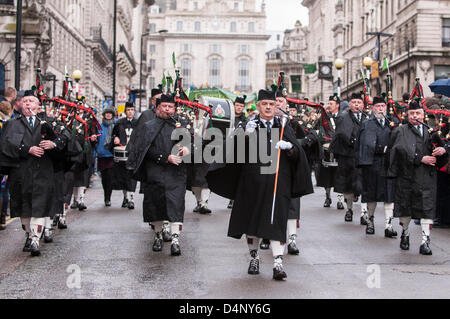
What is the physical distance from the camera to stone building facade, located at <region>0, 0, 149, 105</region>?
29203 millimetres

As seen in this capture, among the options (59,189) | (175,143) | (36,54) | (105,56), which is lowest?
(59,189)

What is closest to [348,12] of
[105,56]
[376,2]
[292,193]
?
[376,2]

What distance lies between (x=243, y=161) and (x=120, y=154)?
24.4ft

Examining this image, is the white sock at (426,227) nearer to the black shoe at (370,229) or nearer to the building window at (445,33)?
the black shoe at (370,229)

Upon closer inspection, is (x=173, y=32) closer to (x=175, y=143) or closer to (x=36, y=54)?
(x=36, y=54)

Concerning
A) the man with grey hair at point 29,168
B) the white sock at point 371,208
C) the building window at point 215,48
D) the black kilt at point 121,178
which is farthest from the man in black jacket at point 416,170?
the building window at point 215,48

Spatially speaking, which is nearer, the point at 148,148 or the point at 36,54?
the point at 148,148

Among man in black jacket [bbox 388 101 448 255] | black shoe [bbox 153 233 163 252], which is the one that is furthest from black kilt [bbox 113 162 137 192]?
man in black jacket [bbox 388 101 448 255]

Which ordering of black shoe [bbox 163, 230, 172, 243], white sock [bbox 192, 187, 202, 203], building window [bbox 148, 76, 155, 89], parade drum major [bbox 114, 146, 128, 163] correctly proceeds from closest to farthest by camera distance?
black shoe [bbox 163, 230, 172, 243] → white sock [bbox 192, 187, 202, 203] → parade drum major [bbox 114, 146, 128, 163] → building window [bbox 148, 76, 155, 89]

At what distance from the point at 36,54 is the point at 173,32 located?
108332 mm

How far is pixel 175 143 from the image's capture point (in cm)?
993

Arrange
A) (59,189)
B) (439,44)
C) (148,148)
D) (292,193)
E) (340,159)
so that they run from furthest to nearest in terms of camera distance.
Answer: (439,44) < (340,159) < (59,189) < (148,148) < (292,193)

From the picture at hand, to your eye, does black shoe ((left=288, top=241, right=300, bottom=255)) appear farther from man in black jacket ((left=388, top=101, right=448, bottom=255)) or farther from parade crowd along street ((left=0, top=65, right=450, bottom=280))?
man in black jacket ((left=388, top=101, right=448, bottom=255))

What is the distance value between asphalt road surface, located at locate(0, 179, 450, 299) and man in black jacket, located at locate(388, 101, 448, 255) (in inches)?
19.2
